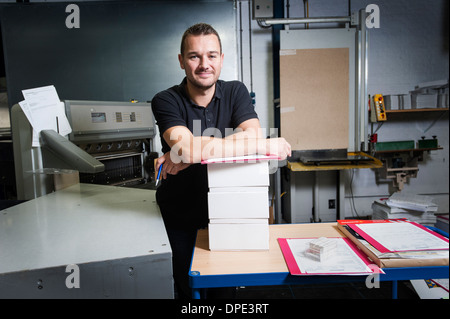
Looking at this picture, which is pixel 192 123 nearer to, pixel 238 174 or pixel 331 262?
pixel 238 174

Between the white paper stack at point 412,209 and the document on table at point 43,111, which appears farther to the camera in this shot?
the white paper stack at point 412,209

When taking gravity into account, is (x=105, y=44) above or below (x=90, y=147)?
above

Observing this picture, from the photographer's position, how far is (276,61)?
3.41m

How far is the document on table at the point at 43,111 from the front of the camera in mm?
1403

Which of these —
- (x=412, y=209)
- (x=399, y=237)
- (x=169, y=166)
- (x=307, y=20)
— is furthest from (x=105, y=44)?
(x=412, y=209)

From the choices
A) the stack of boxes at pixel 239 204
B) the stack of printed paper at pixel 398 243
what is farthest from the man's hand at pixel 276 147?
the stack of printed paper at pixel 398 243

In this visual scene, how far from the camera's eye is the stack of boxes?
0.91 meters

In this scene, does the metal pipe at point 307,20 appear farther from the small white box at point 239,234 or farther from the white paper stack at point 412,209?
the small white box at point 239,234

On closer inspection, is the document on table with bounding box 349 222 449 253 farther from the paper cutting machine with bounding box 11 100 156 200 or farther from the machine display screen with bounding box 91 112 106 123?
the machine display screen with bounding box 91 112 106 123

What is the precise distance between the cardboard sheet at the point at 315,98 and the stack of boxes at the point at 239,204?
2.35 m

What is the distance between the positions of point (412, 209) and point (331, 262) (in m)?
2.37

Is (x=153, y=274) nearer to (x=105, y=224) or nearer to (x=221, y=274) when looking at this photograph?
(x=221, y=274)

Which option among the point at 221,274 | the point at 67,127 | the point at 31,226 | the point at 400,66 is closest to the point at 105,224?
the point at 31,226

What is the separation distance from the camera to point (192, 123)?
1.22 meters
